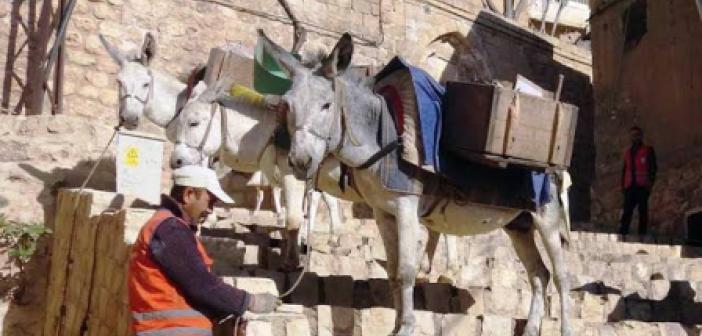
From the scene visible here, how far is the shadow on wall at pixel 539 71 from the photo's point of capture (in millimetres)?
20484

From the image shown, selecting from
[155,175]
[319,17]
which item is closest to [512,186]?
[155,175]

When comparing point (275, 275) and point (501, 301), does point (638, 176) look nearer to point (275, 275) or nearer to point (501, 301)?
point (501, 301)

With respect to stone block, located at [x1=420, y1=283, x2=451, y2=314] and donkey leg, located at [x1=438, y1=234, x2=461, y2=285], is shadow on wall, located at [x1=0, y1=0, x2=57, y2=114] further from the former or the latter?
stone block, located at [x1=420, y1=283, x2=451, y2=314]

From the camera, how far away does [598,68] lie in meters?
19.5

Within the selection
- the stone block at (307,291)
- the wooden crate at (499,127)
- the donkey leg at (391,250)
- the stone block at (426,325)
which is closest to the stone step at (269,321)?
the donkey leg at (391,250)

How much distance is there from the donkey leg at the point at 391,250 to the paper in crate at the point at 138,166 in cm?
212

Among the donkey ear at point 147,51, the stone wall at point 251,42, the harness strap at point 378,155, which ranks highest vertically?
the stone wall at point 251,42

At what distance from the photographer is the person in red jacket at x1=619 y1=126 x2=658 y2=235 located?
567 inches

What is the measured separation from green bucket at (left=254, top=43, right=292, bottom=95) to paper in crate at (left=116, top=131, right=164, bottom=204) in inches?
40.3

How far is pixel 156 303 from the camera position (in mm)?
4379

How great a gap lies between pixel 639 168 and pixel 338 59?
8892mm

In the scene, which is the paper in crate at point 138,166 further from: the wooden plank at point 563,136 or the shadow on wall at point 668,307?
the shadow on wall at point 668,307

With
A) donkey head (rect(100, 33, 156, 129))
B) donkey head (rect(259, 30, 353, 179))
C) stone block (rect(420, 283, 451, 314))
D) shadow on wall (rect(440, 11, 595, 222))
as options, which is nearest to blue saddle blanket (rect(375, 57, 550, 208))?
donkey head (rect(259, 30, 353, 179))

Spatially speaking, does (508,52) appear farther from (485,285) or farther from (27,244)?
(27,244)
